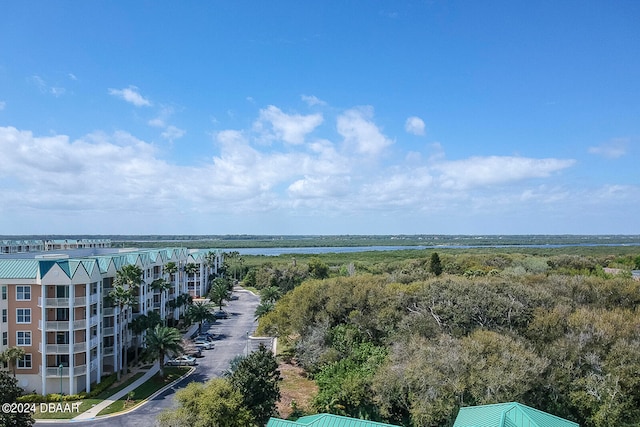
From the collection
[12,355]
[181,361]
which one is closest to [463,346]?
[181,361]

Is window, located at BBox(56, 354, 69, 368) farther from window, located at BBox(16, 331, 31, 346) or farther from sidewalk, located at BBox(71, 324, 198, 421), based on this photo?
sidewalk, located at BBox(71, 324, 198, 421)

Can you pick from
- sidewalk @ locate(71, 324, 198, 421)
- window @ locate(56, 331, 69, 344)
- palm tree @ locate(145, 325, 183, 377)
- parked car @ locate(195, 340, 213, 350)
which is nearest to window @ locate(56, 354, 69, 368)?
window @ locate(56, 331, 69, 344)

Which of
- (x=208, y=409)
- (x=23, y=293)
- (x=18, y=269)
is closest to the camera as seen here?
(x=208, y=409)

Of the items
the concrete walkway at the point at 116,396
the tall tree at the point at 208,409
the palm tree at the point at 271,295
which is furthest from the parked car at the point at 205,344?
the tall tree at the point at 208,409

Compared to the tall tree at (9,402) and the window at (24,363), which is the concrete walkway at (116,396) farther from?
the window at (24,363)

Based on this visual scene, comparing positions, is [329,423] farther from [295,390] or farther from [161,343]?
[161,343]

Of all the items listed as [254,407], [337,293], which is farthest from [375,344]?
[254,407]
